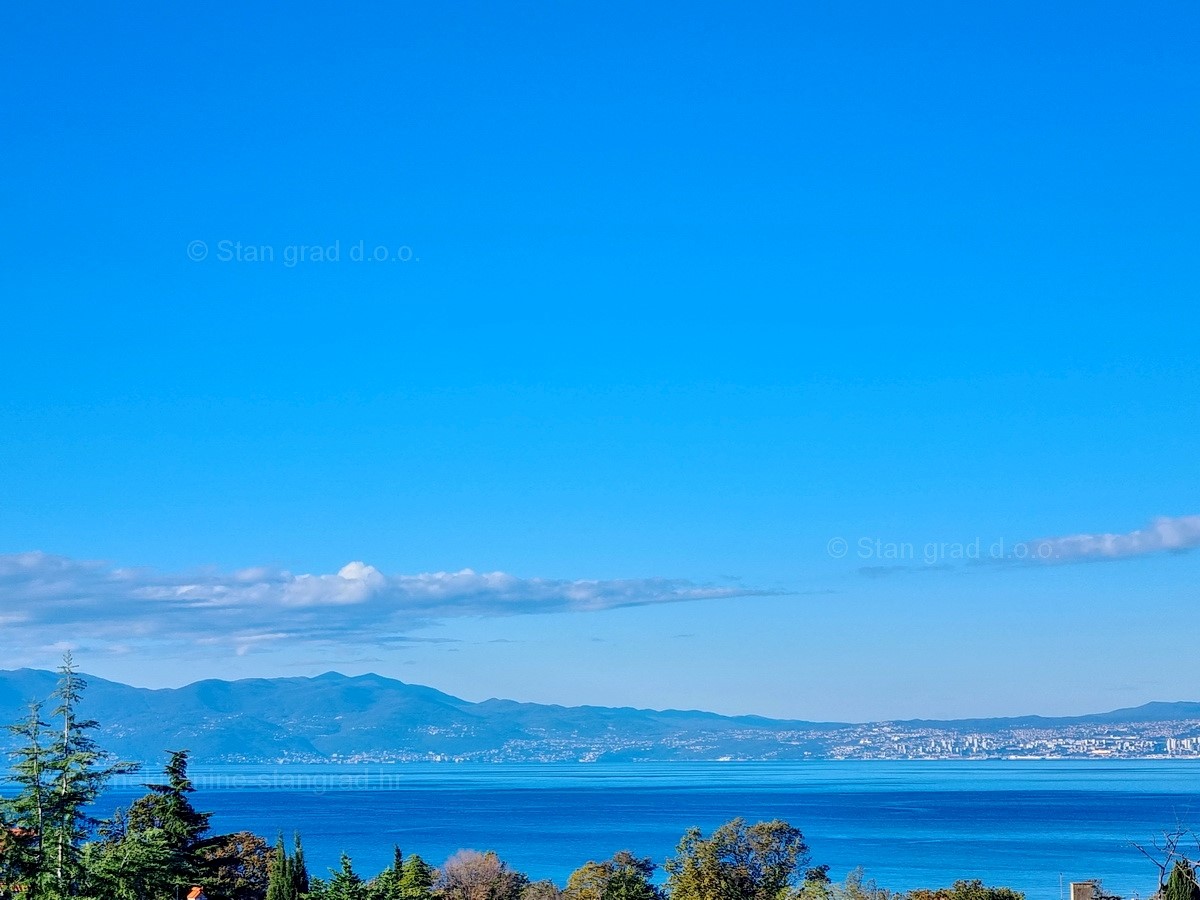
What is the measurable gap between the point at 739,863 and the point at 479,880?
1712 centimetres

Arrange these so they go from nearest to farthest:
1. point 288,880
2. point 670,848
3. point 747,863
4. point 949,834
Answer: point 288,880, point 747,863, point 670,848, point 949,834

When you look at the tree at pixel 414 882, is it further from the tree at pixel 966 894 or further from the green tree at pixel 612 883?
the tree at pixel 966 894

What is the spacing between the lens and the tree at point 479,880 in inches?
2530

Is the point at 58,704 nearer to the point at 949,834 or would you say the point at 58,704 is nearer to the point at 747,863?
the point at 747,863

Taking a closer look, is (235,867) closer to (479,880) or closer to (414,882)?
(479,880)

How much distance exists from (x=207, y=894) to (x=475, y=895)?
1190 inches

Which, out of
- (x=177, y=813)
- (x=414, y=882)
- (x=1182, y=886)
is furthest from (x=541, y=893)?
(x=1182, y=886)

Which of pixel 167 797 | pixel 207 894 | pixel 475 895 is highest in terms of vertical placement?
pixel 167 797

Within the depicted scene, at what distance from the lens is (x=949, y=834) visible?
528 feet

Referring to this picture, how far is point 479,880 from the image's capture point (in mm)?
67750

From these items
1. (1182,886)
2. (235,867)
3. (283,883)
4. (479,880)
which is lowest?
(479,880)

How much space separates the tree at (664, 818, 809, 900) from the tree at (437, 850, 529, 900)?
10923 mm

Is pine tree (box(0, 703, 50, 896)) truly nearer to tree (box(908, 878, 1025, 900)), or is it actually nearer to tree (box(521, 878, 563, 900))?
tree (box(908, 878, 1025, 900))

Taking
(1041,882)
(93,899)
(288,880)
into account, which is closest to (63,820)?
(93,899)
